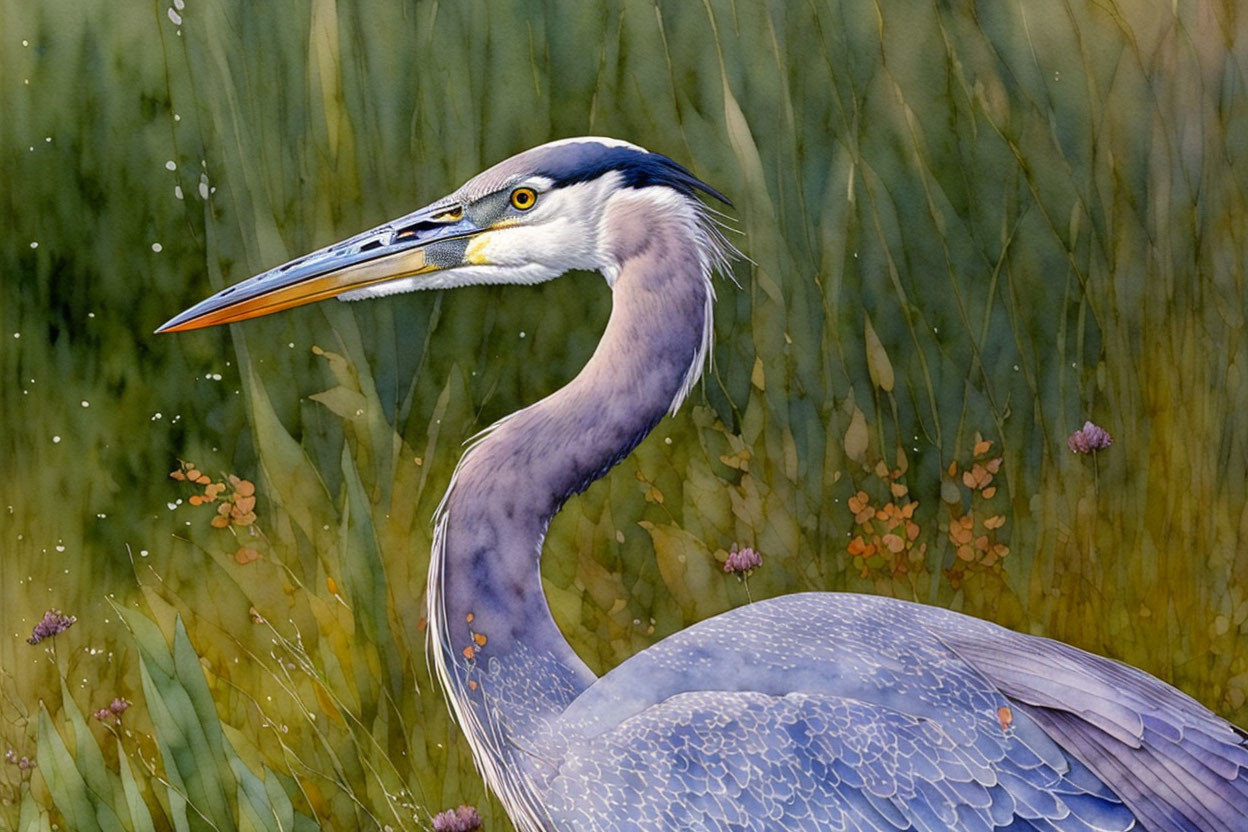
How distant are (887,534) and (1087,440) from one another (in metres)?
0.29


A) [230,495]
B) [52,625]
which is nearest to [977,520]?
[230,495]

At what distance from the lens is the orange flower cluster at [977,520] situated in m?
1.50

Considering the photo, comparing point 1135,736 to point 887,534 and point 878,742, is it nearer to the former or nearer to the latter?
point 878,742

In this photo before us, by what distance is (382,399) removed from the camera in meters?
1.50

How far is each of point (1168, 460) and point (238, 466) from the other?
1.21 meters

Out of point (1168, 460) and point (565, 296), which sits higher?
point (565, 296)

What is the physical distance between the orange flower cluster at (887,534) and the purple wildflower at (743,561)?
0.12m

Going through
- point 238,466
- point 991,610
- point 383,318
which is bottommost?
point 991,610

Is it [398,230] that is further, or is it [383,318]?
[383,318]

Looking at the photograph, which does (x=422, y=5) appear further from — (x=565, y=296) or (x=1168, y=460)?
(x=1168, y=460)

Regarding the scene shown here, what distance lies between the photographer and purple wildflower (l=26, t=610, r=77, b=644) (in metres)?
1.51

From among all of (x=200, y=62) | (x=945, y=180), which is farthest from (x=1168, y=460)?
(x=200, y=62)

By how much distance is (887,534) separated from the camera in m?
1.49

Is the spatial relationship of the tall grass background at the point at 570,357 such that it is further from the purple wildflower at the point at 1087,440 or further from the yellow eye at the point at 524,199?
the yellow eye at the point at 524,199
